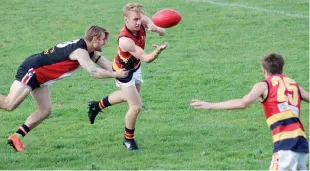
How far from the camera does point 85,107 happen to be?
1419 centimetres

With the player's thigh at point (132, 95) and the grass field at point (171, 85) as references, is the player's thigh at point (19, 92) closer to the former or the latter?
the grass field at point (171, 85)

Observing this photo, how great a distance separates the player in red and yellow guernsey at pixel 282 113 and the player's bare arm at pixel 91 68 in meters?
2.34

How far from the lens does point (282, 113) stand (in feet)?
27.9

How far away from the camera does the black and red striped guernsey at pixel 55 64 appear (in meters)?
11.0

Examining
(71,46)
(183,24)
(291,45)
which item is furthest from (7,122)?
(183,24)

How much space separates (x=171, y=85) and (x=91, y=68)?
202 inches

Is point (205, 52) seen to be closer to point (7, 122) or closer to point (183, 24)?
point (183, 24)

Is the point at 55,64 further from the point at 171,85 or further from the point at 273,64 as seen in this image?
the point at 171,85

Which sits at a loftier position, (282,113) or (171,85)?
(282,113)

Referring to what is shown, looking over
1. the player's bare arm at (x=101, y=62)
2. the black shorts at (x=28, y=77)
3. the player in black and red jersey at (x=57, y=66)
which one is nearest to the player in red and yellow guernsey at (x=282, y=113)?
the player in black and red jersey at (x=57, y=66)

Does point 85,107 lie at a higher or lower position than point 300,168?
lower

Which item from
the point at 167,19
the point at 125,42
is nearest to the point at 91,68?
the point at 125,42

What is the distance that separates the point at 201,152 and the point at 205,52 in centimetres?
817

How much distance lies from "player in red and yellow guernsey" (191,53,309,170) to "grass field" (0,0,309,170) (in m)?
1.61
